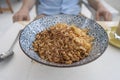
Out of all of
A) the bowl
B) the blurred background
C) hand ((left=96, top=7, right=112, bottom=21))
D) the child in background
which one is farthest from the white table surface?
the blurred background

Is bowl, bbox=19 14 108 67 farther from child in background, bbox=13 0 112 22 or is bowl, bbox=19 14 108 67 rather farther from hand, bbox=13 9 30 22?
child in background, bbox=13 0 112 22

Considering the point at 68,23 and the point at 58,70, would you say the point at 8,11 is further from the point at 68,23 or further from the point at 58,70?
the point at 58,70

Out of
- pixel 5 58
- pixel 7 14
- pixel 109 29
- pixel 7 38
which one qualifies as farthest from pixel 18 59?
pixel 7 14

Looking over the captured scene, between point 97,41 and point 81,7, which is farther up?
point 97,41

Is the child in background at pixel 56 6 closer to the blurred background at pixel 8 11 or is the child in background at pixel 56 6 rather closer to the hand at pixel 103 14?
the hand at pixel 103 14

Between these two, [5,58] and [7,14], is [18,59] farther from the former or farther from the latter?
[7,14]

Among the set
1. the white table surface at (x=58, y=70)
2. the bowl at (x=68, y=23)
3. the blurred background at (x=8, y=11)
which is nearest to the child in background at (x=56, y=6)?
the bowl at (x=68, y=23)
